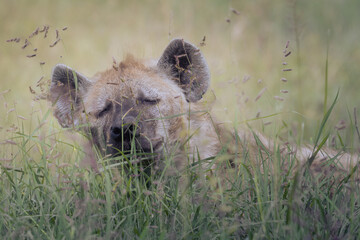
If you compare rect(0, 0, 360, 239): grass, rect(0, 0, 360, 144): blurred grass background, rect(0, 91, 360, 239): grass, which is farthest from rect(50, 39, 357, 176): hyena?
rect(0, 0, 360, 144): blurred grass background

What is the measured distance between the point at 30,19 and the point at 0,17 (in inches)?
16.5

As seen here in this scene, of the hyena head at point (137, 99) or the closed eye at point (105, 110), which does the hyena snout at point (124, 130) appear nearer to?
the hyena head at point (137, 99)

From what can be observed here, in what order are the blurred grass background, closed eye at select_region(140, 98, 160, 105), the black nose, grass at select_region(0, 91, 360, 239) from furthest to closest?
the blurred grass background, closed eye at select_region(140, 98, 160, 105), the black nose, grass at select_region(0, 91, 360, 239)

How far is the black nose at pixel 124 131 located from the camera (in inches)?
100

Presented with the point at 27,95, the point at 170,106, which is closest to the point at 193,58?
the point at 170,106

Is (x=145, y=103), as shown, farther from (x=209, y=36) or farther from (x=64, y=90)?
(x=209, y=36)

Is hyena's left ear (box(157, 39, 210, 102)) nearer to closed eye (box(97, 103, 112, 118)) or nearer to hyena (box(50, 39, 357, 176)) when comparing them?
hyena (box(50, 39, 357, 176))

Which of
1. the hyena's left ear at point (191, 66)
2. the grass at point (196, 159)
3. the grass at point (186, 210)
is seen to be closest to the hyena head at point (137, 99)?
the hyena's left ear at point (191, 66)

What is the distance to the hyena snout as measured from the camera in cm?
255

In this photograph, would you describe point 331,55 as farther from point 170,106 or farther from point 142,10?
point 170,106

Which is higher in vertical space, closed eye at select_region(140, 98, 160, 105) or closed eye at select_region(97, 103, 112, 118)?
closed eye at select_region(140, 98, 160, 105)

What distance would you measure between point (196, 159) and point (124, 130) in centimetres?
53

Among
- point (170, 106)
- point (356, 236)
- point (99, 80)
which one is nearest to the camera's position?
point (356, 236)

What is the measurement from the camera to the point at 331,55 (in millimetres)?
6488
